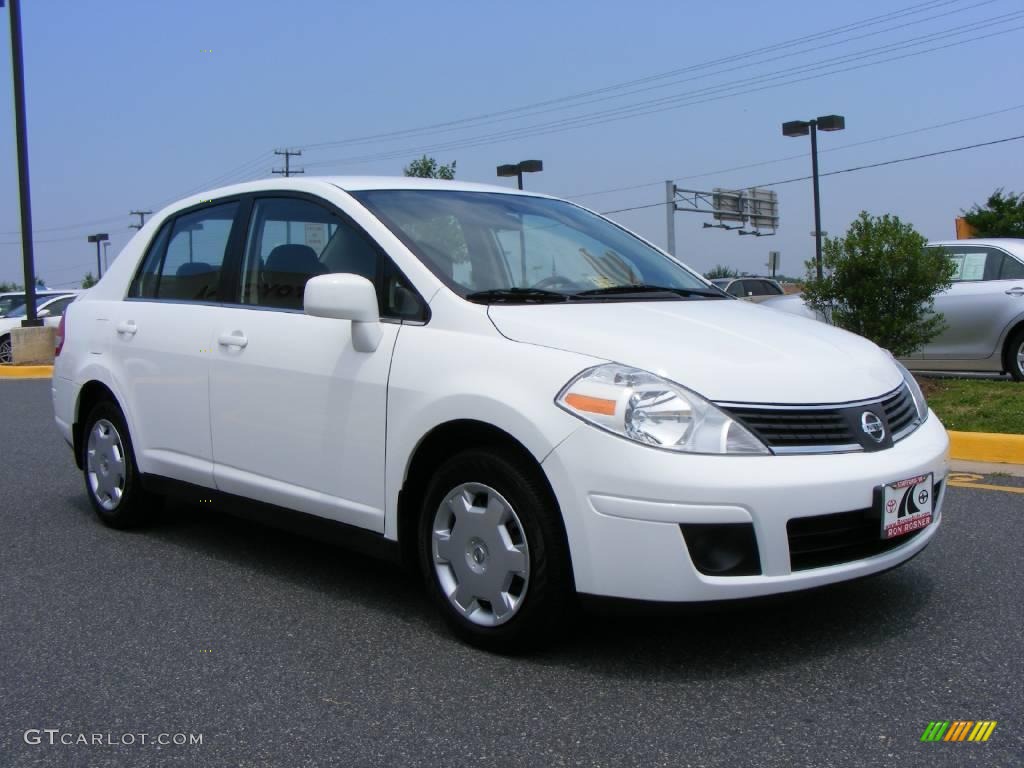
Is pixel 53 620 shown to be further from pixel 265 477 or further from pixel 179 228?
pixel 179 228

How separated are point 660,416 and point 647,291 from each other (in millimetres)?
1177

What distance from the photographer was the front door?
3875 millimetres

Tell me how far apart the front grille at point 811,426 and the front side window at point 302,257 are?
4.10ft

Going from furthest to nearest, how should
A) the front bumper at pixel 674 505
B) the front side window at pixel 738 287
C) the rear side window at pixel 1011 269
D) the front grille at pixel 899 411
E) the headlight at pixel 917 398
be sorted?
1. the front side window at pixel 738 287
2. the rear side window at pixel 1011 269
3. the headlight at pixel 917 398
4. the front grille at pixel 899 411
5. the front bumper at pixel 674 505

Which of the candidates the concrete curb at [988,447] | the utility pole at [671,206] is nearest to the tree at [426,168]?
the utility pole at [671,206]

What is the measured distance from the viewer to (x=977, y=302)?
10844mm

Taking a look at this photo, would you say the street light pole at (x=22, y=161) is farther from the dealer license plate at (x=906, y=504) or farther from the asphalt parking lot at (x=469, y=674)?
the dealer license plate at (x=906, y=504)

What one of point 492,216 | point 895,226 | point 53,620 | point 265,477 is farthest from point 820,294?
point 53,620

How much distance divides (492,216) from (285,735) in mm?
2260

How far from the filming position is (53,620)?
4.01 meters

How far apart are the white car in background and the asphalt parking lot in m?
15.9

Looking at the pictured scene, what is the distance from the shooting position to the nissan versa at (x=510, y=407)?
3139 millimetres

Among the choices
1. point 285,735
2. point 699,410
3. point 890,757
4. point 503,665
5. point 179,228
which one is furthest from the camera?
point 179,228

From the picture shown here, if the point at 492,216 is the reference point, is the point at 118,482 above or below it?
below
